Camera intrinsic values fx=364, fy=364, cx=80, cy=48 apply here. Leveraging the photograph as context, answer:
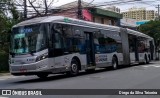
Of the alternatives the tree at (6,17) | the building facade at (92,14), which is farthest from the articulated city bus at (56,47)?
the building facade at (92,14)

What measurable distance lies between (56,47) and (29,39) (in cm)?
146

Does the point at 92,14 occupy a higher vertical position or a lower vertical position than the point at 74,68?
higher

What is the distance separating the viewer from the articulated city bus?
17797mm

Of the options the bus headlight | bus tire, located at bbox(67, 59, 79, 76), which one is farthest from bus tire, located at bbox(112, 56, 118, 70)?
the bus headlight

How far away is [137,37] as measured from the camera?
33.9 m

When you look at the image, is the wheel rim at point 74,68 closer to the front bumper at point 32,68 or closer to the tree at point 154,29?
the front bumper at point 32,68

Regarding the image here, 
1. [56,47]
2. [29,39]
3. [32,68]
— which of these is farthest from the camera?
[56,47]

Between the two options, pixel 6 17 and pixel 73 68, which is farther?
pixel 6 17

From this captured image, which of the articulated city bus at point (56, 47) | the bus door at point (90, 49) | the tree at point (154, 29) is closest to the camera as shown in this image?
the articulated city bus at point (56, 47)

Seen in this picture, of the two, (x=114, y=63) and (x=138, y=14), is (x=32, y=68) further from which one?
(x=138, y=14)

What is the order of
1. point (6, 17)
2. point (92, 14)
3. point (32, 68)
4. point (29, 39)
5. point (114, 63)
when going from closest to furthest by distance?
point (32, 68)
point (29, 39)
point (114, 63)
point (6, 17)
point (92, 14)

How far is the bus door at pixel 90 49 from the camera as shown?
22219 millimetres

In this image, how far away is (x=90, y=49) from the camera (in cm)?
2264

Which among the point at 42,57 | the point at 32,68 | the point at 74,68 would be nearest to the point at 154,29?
the point at 74,68
